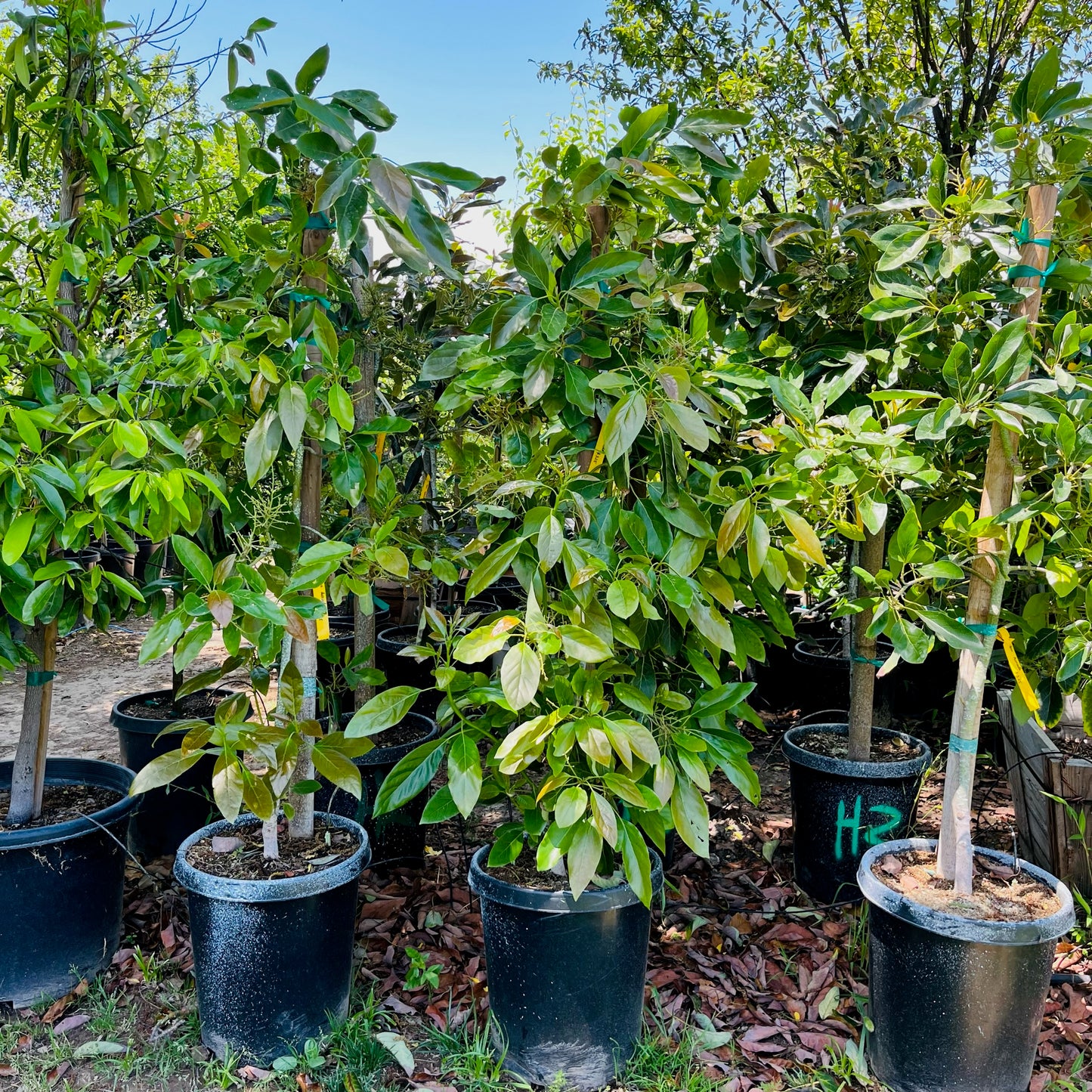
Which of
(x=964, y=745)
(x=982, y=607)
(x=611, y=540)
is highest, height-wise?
(x=611, y=540)

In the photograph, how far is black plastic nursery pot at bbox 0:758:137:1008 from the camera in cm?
191

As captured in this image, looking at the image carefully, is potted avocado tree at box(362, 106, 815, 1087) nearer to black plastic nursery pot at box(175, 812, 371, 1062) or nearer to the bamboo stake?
black plastic nursery pot at box(175, 812, 371, 1062)

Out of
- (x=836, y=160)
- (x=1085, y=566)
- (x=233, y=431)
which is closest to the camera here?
(x=1085, y=566)

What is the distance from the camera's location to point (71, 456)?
6.03 feet

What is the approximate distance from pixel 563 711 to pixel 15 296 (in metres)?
1.44

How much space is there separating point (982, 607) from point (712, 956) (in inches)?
40.6

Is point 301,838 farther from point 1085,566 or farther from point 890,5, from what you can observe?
point 890,5

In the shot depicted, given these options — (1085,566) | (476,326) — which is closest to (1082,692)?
(1085,566)

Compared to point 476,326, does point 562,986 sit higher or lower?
lower

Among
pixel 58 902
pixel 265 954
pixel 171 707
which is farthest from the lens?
pixel 171 707

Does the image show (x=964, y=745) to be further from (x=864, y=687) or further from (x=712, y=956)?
(x=712, y=956)

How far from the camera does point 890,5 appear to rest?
13.9ft

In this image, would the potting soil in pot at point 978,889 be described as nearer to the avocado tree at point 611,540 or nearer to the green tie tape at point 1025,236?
the avocado tree at point 611,540

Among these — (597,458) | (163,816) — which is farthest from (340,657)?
(597,458)
